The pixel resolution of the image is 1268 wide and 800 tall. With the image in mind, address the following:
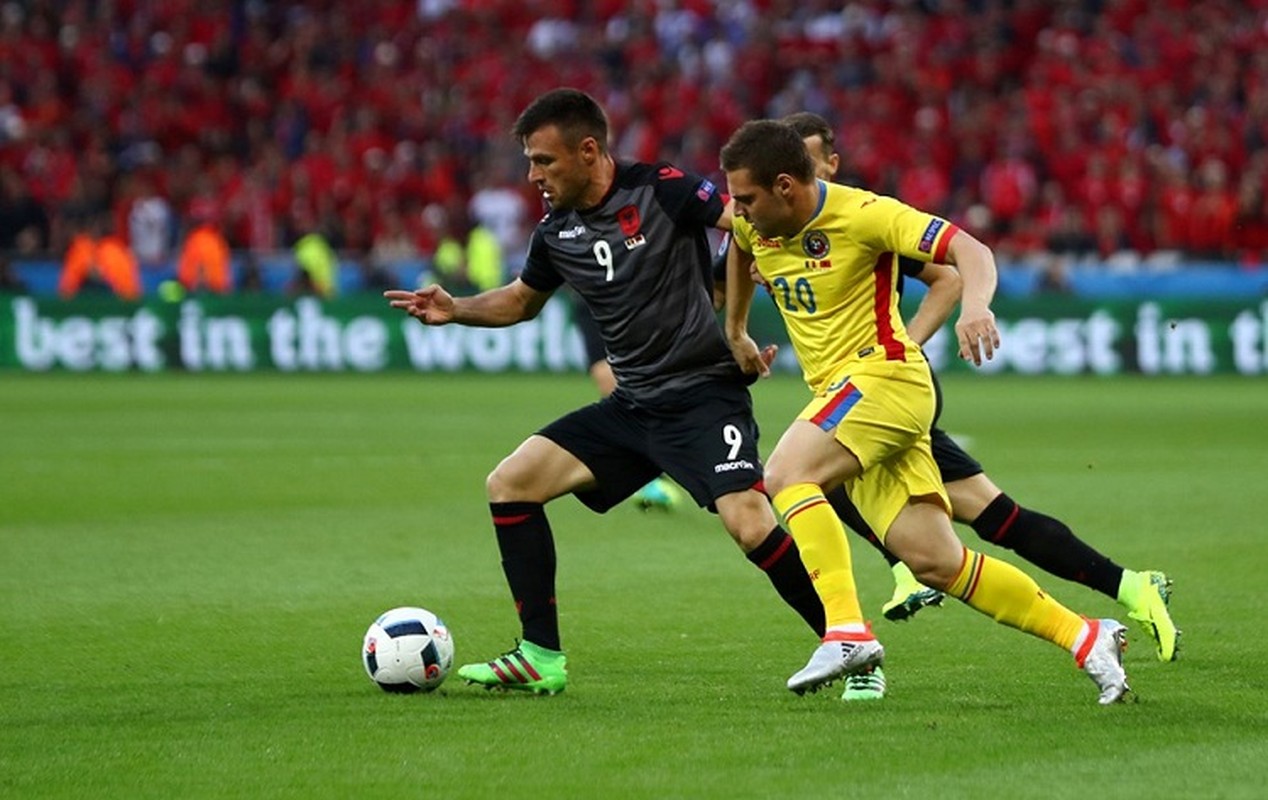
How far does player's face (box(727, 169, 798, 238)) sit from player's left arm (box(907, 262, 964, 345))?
116 centimetres

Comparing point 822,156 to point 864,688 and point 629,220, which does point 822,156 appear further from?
point 864,688

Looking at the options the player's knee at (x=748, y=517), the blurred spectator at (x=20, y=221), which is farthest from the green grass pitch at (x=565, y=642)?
the blurred spectator at (x=20, y=221)

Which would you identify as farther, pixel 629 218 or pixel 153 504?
pixel 153 504

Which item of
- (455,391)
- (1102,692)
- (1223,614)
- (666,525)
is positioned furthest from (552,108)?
(455,391)

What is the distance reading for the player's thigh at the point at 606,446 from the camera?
700 centimetres

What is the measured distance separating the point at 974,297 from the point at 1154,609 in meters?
1.66

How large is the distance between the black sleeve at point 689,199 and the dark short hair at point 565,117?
29cm

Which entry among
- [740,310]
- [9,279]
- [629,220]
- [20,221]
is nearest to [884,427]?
[740,310]

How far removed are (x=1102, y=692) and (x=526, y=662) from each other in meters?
1.75

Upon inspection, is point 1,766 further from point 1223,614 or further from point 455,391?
point 455,391

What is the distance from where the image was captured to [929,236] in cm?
629

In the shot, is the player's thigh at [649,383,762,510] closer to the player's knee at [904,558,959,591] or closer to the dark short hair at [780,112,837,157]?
the player's knee at [904,558,959,591]

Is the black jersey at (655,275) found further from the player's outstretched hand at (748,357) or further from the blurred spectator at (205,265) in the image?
the blurred spectator at (205,265)

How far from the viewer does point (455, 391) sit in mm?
23219
